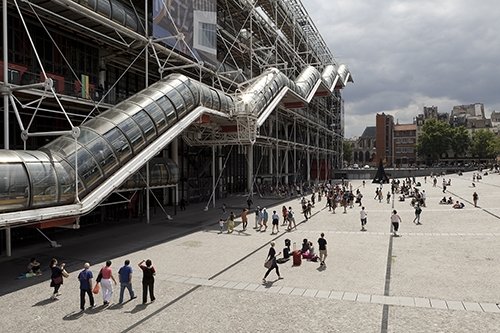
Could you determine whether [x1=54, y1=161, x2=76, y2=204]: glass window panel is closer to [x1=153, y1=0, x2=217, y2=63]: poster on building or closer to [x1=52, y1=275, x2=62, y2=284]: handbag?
[x1=52, y1=275, x2=62, y2=284]: handbag

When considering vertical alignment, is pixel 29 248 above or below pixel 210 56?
below

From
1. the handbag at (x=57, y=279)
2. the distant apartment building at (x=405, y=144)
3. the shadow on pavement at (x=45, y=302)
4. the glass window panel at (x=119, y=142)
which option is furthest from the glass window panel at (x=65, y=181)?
the distant apartment building at (x=405, y=144)

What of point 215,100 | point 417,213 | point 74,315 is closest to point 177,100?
point 215,100

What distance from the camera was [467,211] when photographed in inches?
1012

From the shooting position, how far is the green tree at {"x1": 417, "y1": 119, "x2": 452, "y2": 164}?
103 meters

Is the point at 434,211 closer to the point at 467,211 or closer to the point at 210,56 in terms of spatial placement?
the point at 467,211

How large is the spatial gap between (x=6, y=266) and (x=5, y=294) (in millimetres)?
3306

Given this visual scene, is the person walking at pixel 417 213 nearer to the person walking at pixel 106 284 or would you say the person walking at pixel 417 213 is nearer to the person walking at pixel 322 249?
the person walking at pixel 322 249

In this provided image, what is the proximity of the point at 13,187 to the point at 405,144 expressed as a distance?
12432 centimetres

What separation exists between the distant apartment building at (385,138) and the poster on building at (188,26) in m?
102

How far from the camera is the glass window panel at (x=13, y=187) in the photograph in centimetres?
1098

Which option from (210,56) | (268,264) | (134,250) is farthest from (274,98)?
(268,264)

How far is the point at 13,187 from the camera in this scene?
11188mm

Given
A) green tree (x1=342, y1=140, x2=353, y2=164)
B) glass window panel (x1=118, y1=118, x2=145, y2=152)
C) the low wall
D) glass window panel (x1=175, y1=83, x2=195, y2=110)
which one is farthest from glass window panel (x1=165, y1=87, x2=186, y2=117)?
green tree (x1=342, y1=140, x2=353, y2=164)
